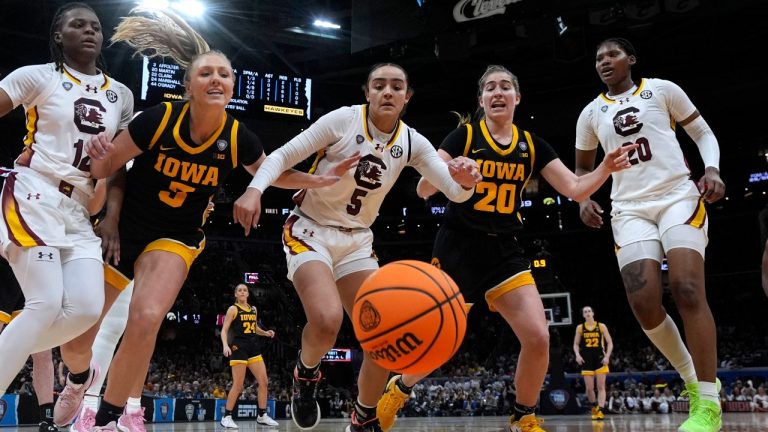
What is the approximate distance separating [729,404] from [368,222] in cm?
1634

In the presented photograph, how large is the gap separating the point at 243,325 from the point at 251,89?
9.92m

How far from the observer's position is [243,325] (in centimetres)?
1119

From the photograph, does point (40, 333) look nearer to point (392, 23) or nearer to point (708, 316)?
point (708, 316)

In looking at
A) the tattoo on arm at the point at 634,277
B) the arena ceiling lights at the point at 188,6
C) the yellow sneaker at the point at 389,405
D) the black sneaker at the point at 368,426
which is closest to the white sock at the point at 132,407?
the black sneaker at the point at 368,426

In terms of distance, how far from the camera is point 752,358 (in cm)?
2427

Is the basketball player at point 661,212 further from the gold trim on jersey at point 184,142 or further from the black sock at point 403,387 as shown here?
the gold trim on jersey at point 184,142

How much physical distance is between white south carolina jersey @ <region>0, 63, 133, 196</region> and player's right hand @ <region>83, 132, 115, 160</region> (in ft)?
0.76

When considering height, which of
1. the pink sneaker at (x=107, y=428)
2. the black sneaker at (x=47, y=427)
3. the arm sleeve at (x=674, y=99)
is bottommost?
the black sneaker at (x=47, y=427)

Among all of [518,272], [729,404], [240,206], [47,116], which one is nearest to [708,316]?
[518,272]

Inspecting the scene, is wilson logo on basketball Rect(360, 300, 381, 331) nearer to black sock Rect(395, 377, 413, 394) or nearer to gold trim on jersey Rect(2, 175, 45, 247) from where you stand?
black sock Rect(395, 377, 413, 394)

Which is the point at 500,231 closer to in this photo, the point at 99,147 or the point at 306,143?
the point at 306,143

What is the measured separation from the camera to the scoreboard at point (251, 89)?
1788 centimetres

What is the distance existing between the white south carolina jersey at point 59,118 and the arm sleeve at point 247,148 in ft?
2.59

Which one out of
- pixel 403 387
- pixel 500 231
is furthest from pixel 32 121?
pixel 500 231
